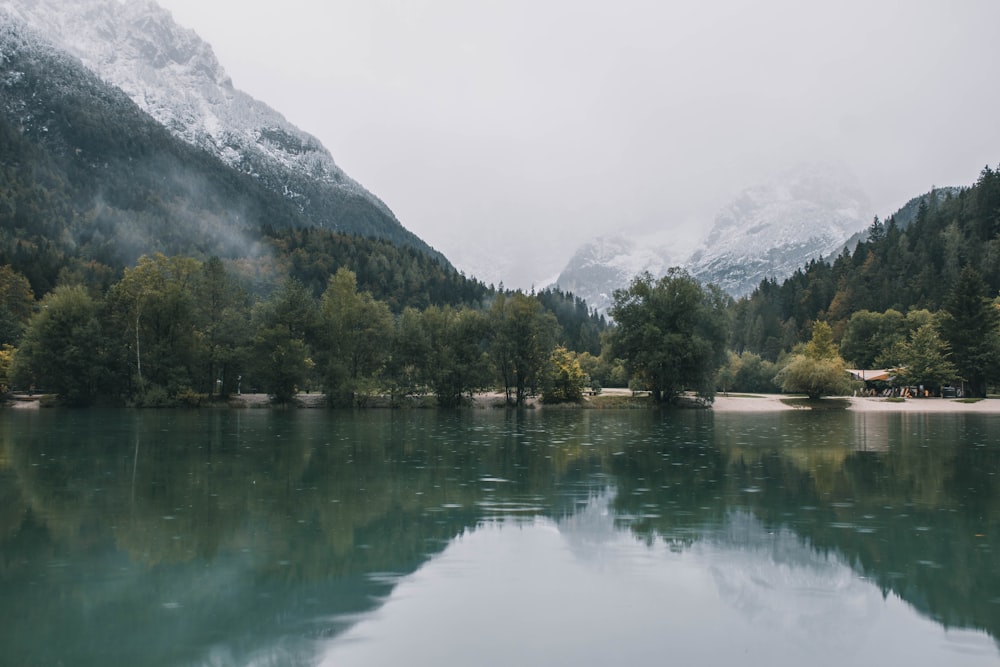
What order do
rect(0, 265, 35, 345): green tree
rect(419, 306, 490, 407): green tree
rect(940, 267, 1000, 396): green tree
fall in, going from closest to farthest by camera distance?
1. rect(419, 306, 490, 407): green tree
2. rect(940, 267, 1000, 396): green tree
3. rect(0, 265, 35, 345): green tree

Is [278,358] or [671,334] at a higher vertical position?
[671,334]

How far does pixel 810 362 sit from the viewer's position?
90.4 metres

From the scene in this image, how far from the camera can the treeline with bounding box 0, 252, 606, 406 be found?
75.1 metres

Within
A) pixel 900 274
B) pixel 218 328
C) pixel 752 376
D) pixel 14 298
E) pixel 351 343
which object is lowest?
Result: pixel 752 376

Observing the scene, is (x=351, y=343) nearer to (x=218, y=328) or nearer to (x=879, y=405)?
(x=218, y=328)

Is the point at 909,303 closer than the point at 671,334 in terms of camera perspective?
No

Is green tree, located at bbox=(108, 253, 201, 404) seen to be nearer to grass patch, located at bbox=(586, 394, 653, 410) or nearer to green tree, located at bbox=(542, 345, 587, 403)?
green tree, located at bbox=(542, 345, 587, 403)

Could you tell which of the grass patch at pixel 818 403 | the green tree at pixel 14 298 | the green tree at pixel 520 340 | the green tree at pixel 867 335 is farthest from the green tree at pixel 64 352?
the green tree at pixel 867 335

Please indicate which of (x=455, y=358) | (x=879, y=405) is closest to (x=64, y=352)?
(x=455, y=358)

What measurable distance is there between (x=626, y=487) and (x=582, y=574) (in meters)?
9.80

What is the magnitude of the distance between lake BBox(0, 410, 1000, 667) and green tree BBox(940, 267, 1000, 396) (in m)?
76.0

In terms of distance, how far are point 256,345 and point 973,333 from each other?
8418cm

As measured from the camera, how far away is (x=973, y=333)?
3602 inches

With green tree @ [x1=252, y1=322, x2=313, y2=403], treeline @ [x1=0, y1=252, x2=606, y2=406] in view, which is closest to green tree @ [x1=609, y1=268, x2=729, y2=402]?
treeline @ [x1=0, y1=252, x2=606, y2=406]
